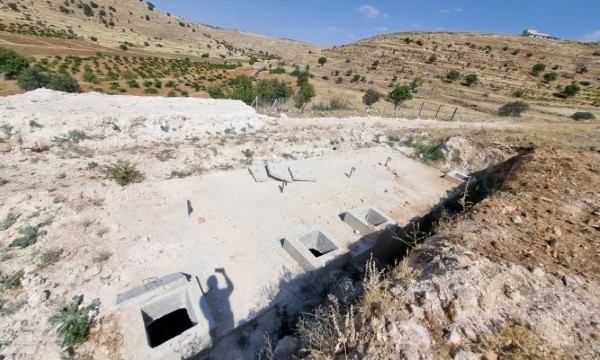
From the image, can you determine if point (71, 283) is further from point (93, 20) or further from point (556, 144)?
point (93, 20)

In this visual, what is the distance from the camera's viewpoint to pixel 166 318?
5.39 metres

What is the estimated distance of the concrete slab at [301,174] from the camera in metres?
9.78

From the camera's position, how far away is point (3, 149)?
29.0ft

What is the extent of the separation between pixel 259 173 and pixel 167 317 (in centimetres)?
528

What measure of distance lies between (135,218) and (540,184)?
1145 cm

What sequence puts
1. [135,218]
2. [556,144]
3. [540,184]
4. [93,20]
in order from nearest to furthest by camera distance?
[135,218], [540,184], [556,144], [93,20]

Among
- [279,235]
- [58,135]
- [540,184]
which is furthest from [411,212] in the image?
[58,135]

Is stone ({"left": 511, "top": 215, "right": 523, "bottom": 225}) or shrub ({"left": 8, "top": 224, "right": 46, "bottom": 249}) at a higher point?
stone ({"left": 511, "top": 215, "right": 523, "bottom": 225})

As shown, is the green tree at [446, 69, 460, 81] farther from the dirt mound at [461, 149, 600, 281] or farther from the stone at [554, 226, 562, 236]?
the stone at [554, 226, 562, 236]

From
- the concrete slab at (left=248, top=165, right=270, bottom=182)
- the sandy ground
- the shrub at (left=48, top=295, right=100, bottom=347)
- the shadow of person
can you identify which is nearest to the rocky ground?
the shadow of person

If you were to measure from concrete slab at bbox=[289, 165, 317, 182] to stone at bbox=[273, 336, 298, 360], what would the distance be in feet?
19.4

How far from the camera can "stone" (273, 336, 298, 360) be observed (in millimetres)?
4250

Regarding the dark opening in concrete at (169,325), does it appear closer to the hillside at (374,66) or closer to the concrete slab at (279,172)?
the concrete slab at (279,172)

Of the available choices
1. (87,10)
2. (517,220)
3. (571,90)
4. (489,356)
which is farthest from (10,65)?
(87,10)
